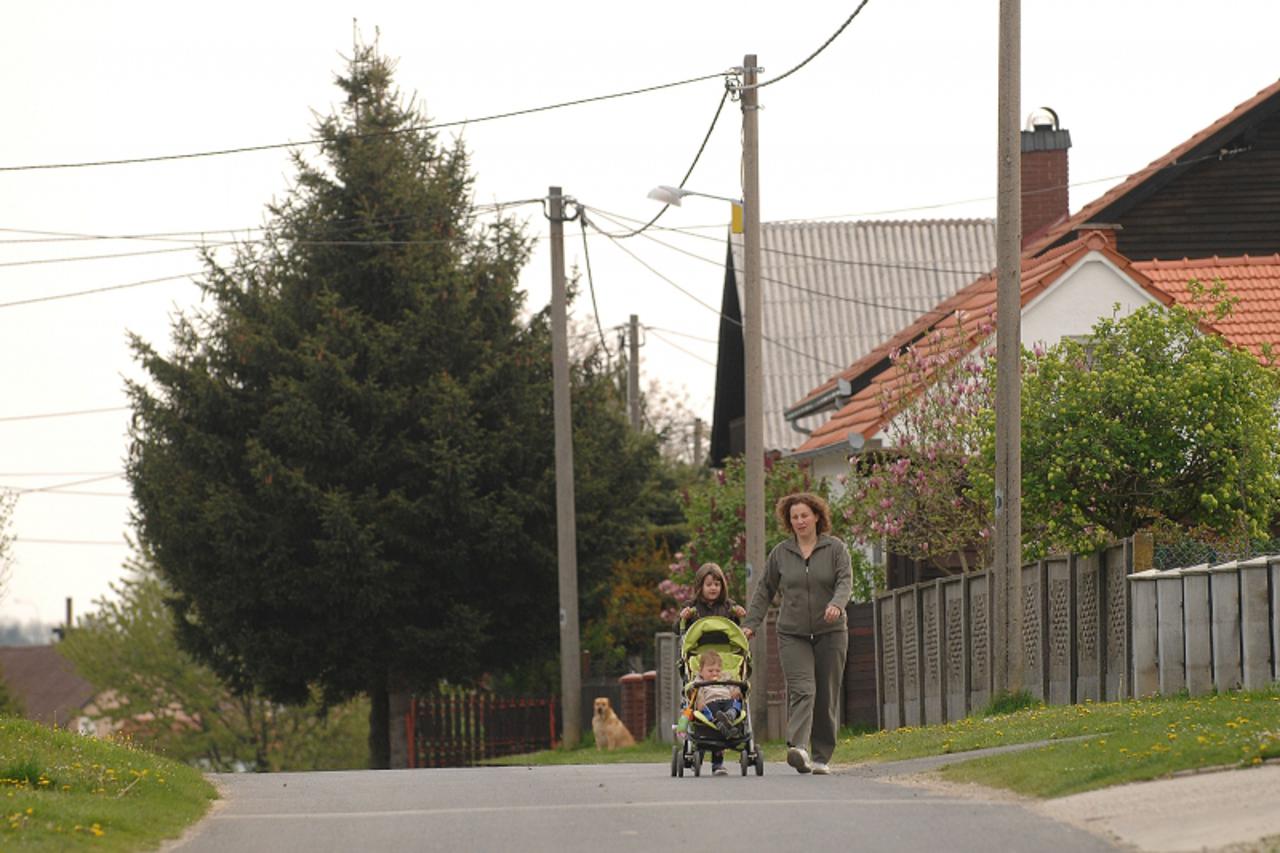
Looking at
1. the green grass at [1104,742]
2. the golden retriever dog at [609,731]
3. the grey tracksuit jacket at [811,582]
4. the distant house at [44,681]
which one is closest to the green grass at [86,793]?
the grey tracksuit jacket at [811,582]

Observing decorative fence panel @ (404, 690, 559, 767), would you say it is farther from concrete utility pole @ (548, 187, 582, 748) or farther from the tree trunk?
concrete utility pole @ (548, 187, 582, 748)

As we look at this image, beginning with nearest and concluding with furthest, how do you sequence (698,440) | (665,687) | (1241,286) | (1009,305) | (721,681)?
(721,681) < (1009,305) < (665,687) < (1241,286) < (698,440)

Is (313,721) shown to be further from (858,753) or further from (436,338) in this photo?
(858,753)

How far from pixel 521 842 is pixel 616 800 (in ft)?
7.73

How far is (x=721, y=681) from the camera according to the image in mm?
15039

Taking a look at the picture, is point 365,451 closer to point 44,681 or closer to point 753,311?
point 753,311

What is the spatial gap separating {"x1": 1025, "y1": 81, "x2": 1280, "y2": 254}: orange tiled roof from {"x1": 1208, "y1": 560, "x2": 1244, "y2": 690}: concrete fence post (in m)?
21.1

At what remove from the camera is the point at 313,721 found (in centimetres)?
6606

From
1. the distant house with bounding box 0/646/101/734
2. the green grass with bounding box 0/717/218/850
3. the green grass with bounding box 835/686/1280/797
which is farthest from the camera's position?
the distant house with bounding box 0/646/101/734

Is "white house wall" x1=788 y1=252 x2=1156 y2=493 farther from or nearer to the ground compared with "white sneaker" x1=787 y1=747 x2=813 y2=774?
farther from the ground

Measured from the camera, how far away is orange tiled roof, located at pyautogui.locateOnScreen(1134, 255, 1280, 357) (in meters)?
32.5

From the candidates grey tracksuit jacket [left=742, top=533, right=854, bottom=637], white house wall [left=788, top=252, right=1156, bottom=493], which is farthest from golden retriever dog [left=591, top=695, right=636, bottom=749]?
grey tracksuit jacket [left=742, top=533, right=854, bottom=637]

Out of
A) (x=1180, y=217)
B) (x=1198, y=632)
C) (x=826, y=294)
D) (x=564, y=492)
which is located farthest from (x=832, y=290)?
(x=1198, y=632)

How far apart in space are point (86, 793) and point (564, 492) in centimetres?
2147
